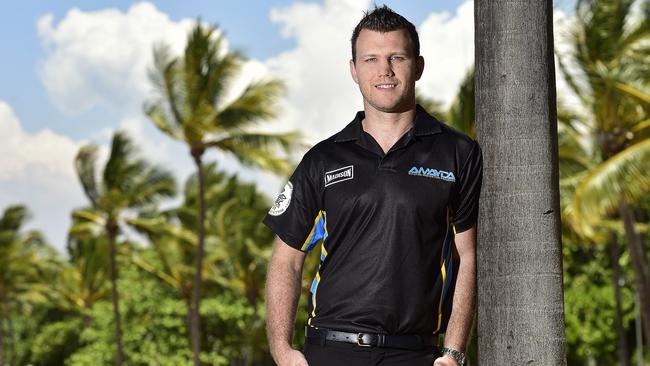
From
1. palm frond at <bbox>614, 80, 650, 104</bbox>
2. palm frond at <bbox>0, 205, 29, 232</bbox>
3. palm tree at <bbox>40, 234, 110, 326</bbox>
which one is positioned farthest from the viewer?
palm tree at <bbox>40, 234, 110, 326</bbox>

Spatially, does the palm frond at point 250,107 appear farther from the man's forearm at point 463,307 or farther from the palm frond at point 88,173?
the man's forearm at point 463,307

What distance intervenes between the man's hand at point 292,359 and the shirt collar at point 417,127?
78cm

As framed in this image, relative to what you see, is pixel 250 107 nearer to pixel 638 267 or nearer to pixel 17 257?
pixel 638 267

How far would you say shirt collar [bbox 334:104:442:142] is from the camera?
3738 millimetres

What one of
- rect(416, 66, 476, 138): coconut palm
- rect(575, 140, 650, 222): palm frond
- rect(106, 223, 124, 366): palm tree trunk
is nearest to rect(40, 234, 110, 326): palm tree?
rect(106, 223, 124, 366): palm tree trunk

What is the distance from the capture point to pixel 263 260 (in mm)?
39219

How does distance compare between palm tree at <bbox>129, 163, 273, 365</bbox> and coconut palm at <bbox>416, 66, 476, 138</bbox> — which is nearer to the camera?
coconut palm at <bbox>416, 66, 476, 138</bbox>

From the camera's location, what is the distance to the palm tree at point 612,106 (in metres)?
18.0

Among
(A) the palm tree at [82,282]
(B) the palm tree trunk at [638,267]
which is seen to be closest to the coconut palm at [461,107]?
(B) the palm tree trunk at [638,267]

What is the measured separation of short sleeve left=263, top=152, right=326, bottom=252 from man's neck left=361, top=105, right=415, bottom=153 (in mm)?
247

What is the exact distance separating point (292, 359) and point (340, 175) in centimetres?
68

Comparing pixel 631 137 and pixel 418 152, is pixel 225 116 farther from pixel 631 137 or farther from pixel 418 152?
pixel 418 152

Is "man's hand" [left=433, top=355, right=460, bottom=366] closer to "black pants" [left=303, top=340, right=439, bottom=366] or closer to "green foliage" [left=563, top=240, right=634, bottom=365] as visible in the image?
"black pants" [left=303, top=340, right=439, bottom=366]

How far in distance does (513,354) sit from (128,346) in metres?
39.1
